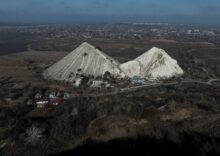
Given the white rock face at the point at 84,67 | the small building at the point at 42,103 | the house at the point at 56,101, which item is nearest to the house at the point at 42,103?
the small building at the point at 42,103

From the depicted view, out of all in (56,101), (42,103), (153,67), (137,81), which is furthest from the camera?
(153,67)

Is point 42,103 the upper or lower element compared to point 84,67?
upper

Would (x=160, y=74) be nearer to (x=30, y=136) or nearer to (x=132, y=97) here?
(x=132, y=97)

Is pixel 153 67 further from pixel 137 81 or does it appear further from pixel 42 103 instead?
pixel 42 103

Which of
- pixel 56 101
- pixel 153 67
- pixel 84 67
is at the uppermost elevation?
pixel 56 101

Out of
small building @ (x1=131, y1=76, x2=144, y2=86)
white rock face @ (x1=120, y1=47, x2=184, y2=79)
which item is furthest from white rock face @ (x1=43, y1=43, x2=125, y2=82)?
small building @ (x1=131, y1=76, x2=144, y2=86)

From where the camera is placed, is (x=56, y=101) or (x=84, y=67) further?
(x=84, y=67)

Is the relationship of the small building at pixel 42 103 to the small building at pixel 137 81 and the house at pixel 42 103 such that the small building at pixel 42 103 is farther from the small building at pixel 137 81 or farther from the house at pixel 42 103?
the small building at pixel 137 81

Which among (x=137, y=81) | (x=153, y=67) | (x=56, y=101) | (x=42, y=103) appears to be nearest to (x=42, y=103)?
(x=42, y=103)
